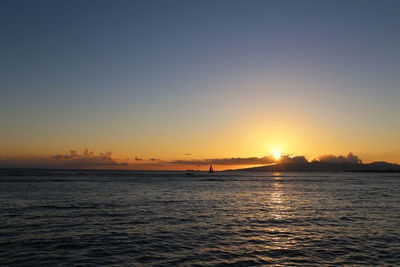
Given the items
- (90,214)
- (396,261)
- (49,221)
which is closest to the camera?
(396,261)

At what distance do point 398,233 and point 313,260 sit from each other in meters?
12.4

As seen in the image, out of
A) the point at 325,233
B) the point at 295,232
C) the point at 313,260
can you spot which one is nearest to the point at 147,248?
the point at 313,260

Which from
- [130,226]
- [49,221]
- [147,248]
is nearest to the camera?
[147,248]

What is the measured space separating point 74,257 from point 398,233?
81.5 feet

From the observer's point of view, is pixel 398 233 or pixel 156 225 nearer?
pixel 398 233

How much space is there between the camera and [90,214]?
3155 centimetres

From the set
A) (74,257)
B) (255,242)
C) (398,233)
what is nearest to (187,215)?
(255,242)

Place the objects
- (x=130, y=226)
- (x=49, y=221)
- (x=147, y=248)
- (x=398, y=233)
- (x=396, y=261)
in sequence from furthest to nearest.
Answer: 1. (x=49, y=221)
2. (x=130, y=226)
3. (x=398, y=233)
4. (x=147, y=248)
5. (x=396, y=261)

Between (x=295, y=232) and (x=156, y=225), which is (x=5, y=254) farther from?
(x=295, y=232)

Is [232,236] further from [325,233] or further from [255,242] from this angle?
[325,233]

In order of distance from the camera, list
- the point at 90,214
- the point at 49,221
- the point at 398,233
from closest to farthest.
→ the point at 398,233
the point at 49,221
the point at 90,214

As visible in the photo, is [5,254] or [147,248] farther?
[147,248]

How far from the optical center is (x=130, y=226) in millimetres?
25578

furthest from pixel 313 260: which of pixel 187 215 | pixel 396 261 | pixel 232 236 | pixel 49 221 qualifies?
pixel 49 221
